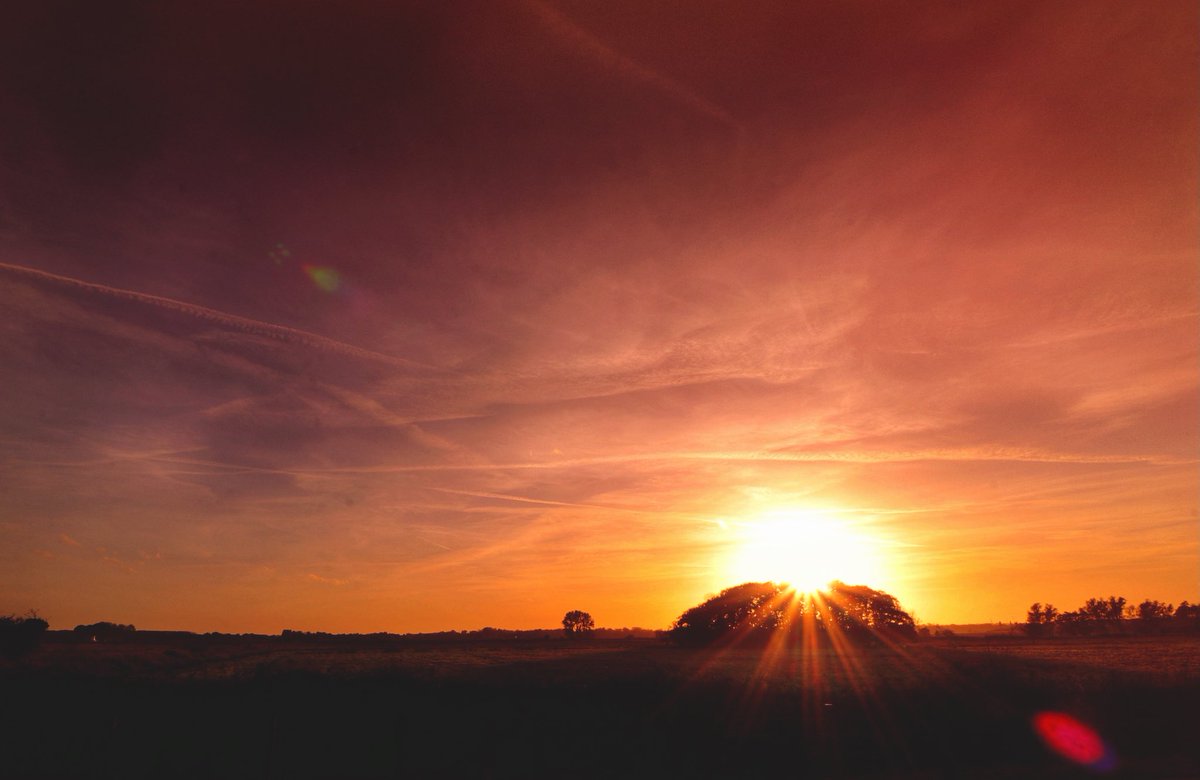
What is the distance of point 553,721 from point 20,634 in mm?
39239

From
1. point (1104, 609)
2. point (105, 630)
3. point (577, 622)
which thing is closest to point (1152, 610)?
point (1104, 609)

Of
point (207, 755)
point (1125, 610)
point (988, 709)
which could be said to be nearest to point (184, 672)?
point (207, 755)

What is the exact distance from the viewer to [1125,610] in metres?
164

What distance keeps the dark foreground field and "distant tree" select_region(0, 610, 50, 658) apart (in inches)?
560

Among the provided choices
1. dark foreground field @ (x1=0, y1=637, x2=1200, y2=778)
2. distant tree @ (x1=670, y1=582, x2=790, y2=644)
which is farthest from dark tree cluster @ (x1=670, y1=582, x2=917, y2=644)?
dark foreground field @ (x1=0, y1=637, x2=1200, y2=778)

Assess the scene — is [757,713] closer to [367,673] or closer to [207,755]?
[367,673]

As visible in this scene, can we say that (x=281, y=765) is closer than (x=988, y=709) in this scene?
Yes

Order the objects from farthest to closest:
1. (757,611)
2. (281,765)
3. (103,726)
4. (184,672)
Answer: (757,611) < (184,672) < (103,726) < (281,765)

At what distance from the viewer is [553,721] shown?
24.8 meters

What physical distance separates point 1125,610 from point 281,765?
204069mm

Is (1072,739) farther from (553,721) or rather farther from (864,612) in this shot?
(864,612)

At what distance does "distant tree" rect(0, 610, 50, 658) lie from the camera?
134 feet

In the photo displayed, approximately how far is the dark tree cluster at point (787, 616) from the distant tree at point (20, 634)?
47.6m

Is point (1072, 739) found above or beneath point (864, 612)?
beneath
